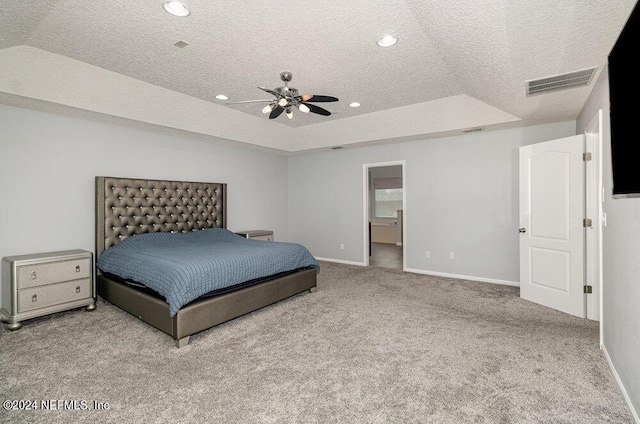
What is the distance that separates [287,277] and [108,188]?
8.56ft

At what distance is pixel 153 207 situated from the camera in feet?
14.5

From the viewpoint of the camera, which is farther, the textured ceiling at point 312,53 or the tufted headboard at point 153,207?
the tufted headboard at point 153,207

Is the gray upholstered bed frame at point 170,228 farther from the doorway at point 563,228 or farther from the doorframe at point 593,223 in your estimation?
the doorframe at point 593,223

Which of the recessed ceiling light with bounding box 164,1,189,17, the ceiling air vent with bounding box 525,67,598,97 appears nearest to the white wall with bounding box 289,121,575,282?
the ceiling air vent with bounding box 525,67,598,97

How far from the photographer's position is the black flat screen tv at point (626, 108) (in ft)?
4.42

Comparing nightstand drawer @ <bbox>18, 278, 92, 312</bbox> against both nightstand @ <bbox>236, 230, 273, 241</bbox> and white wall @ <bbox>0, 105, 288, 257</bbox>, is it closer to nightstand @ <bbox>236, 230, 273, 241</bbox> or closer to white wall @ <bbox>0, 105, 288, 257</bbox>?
white wall @ <bbox>0, 105, 288, 257</bbox>

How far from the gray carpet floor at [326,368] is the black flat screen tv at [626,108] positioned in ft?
4.42

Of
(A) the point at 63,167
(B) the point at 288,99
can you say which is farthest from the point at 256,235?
(B) the point at 288,99

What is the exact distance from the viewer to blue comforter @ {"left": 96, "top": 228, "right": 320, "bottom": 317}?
2.70 m

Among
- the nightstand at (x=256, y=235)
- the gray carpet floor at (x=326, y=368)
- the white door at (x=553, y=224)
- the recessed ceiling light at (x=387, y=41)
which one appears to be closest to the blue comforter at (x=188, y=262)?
the gray carpet floor at (x=326, y=368)

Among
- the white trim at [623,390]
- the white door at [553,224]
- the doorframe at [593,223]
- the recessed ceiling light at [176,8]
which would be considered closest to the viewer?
the white trim at [623,390]

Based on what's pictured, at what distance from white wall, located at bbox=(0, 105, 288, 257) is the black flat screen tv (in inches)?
197

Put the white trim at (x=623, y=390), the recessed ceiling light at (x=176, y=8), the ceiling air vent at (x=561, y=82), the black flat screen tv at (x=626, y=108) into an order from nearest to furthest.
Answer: the black flat screen tv at (x=626, y=108), the white trim at (x=623, y=390), the recessed ceiling light at (x=176, y=8), the ceiling air vent at (x=561, y=82)

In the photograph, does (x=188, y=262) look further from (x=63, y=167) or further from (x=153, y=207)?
(x=63, y=167)
